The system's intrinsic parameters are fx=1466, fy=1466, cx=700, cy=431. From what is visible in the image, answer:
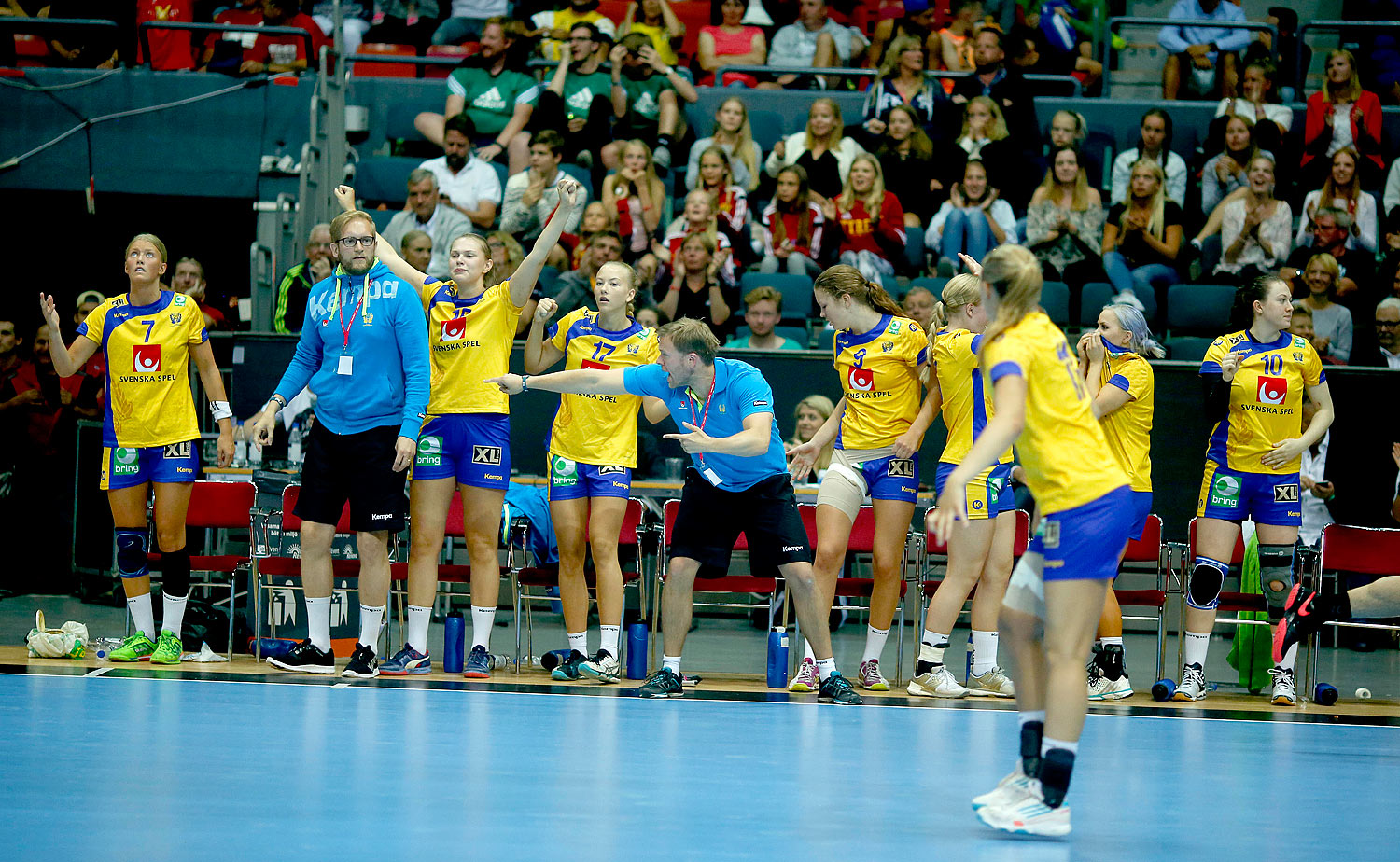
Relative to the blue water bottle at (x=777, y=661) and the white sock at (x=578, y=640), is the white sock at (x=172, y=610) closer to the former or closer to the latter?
the white sock at (x=578, y=640)

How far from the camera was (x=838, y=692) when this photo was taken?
6.67 m

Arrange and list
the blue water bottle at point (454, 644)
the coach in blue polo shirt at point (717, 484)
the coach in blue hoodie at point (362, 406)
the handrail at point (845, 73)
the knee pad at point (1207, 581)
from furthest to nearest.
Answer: the handrail at point (845, 73), the blue water bottle at point (454, 644), the knee pad at point (1207, 581), the coach in blue hoodie at point (362, 406), the coach in blue polo shirt at point (717, 484)

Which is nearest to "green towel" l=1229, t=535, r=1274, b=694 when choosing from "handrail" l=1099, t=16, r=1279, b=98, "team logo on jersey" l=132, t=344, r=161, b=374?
"team logo on jersey" l=132, t=344, r=161, b=374

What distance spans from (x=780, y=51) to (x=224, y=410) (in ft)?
24.4

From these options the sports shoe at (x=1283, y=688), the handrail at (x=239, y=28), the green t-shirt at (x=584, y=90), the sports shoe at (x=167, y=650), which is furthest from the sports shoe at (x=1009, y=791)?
the handrail at (x=239, y=28)

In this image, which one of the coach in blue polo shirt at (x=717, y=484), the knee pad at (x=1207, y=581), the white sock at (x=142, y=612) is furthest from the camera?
the white sock at (x=142, y=612)

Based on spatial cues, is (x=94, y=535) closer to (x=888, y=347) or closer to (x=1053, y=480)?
(x=888, y=347)

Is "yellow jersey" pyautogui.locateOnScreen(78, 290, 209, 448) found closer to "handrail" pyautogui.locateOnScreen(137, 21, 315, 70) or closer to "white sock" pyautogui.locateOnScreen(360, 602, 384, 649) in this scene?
"white sock" pyautogui.locateOnScreen(360, 602, 384, 649)

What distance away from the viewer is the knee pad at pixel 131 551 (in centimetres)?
720

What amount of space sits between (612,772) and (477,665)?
2476mm

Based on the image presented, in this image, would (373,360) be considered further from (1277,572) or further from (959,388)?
(1277,572)

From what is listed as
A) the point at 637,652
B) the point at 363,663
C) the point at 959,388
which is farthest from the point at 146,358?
the point at 959,388

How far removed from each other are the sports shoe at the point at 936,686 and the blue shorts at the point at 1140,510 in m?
1.16

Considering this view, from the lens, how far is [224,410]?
7324mm
